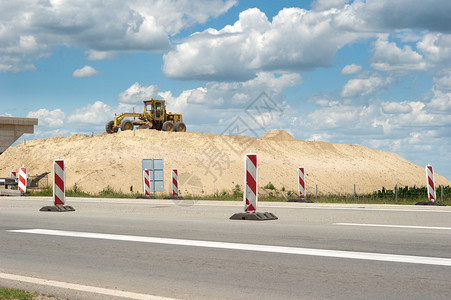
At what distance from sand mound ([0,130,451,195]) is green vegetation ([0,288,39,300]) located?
3415cm

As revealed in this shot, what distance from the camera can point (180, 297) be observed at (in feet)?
18.9

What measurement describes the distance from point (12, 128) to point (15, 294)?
36658 mm

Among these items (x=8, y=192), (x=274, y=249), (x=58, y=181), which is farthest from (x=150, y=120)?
(x=274, y=249)

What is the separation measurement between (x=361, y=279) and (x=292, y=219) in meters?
6.86

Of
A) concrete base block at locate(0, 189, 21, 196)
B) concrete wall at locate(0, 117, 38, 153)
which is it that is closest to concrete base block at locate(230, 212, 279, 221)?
concrete base block at locate(0, 189, 21, 196)

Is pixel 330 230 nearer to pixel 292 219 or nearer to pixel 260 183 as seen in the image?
pixel 292 219

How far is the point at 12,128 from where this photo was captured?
40.0m

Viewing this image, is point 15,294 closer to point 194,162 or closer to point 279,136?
point 194,162

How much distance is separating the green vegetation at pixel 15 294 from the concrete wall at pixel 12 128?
35.7 meters

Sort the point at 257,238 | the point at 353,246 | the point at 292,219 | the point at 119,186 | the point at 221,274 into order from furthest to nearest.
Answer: the point at 119,186 → the point at 292,219 → the point at 257,238 → the point at 353,246 → the point at 221,274

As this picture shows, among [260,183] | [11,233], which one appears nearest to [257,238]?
[11,233]

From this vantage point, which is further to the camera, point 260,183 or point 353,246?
point 260,183

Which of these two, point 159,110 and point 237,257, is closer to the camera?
point 237,257

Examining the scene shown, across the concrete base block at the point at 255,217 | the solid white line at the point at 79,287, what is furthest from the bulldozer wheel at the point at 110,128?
the solid white line at the point at 79,287
